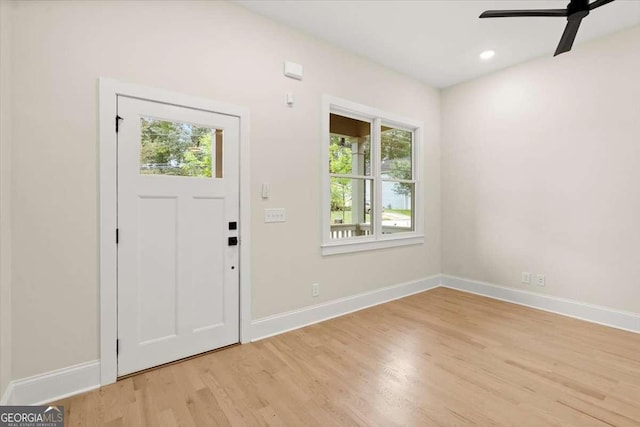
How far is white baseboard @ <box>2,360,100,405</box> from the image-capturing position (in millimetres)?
1863

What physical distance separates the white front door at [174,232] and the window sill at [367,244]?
1111mm

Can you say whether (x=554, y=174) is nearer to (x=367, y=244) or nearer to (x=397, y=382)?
(x=367, y=244)

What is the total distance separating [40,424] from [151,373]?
62 centimetres

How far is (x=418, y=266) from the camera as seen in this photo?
4477mm

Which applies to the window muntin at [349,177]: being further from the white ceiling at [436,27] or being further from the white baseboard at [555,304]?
the white baseboard at [555,304]

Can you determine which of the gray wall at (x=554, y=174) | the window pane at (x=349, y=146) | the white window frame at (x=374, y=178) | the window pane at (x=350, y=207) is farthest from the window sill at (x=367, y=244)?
the window pane at (x=349, y=146)

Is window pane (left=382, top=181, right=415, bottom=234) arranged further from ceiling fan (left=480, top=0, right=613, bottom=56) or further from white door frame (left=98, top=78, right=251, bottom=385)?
white door frame (left=98, top=78, right=251, bottom=385)

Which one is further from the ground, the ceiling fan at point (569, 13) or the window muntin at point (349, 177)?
the ceiling fan at point (569, 13)

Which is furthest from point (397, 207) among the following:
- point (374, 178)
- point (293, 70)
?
point (293, 70)

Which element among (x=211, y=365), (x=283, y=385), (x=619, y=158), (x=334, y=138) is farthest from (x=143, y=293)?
(x=619, y=158)

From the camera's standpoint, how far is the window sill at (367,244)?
3.42 meters

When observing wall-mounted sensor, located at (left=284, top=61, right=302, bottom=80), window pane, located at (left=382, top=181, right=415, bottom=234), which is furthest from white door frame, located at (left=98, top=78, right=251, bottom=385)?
window pane, located at (left=382, top=181, right=415, bottom=234)

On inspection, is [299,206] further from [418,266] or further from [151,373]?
[418,266]

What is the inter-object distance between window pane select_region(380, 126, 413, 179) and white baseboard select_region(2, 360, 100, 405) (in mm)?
3582
